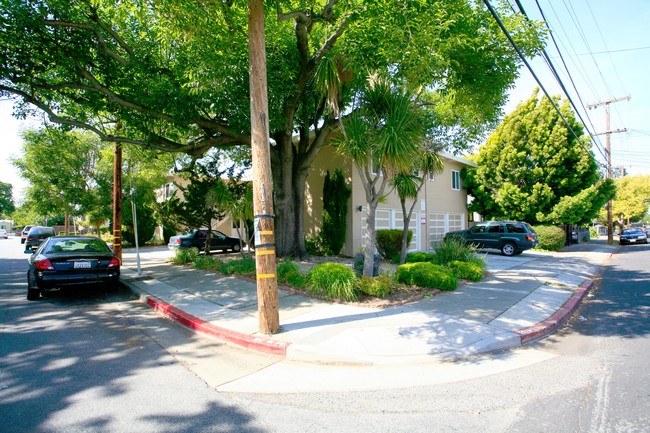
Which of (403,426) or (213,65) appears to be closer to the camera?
(403,426)

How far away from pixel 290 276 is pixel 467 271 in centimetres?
490

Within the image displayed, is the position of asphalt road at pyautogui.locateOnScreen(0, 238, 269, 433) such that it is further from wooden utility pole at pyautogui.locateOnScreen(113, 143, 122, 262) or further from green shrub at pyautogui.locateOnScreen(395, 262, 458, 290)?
green shrub at pyautogui.locateOnScreen(395, 262, 458, 290)

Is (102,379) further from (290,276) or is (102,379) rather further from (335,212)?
(335,212)

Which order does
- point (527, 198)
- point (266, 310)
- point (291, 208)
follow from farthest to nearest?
point (527, 198) → point (291, 208) → point (266, 310)

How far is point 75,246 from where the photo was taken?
29.5 ft

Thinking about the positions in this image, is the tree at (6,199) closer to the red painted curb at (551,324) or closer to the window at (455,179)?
the window at (455,179)

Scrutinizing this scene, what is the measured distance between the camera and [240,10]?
32.4 feet

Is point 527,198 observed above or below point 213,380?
above

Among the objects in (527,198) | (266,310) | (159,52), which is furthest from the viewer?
(527,198)

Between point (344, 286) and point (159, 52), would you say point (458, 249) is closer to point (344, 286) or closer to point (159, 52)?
point (344, 286)

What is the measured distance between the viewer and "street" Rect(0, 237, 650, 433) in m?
3.32

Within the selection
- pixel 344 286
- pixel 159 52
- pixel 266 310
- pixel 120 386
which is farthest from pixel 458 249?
pixel 159 52

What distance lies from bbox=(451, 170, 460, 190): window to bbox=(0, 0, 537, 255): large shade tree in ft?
40.0

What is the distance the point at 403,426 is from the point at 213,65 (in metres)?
8.63
